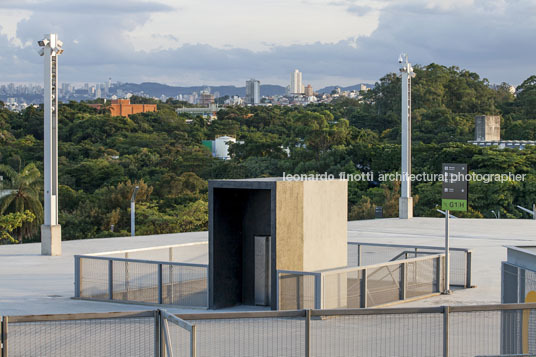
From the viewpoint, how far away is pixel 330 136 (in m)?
73.3

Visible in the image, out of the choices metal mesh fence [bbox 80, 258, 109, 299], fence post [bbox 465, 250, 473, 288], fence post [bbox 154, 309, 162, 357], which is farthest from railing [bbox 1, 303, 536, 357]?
fence post [bbox 465, 250, 473, 288]

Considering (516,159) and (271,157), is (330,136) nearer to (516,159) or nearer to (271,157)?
(271,157)

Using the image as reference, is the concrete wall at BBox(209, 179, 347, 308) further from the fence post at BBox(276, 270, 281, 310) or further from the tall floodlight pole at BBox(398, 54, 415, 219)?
the tall floodlight pole at BBox(398, 54, 415, 219)

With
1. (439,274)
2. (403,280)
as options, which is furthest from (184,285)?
(439,274)

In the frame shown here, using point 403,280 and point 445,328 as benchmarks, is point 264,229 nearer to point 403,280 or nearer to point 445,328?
point 403,280

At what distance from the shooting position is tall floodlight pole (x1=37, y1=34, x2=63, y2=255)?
889 inches

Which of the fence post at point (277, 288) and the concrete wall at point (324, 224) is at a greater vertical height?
the concrete wall at point (324, 224)

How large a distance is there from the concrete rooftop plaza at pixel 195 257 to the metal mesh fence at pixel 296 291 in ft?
3.94

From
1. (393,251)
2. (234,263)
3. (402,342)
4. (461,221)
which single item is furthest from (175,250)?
(461,221)

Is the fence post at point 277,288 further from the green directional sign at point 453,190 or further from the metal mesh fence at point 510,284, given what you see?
the green directional sign at point 453,190

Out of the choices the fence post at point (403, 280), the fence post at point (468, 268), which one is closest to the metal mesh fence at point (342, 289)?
the fence post at point (403, 280)

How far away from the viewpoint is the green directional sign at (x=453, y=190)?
53.1ft

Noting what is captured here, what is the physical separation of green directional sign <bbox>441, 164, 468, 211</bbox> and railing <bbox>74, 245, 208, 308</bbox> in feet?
17.4

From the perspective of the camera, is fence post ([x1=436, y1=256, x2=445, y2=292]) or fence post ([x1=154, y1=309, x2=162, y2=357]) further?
fence post ([x1=436, y1=256, x2=445, y2=292])
